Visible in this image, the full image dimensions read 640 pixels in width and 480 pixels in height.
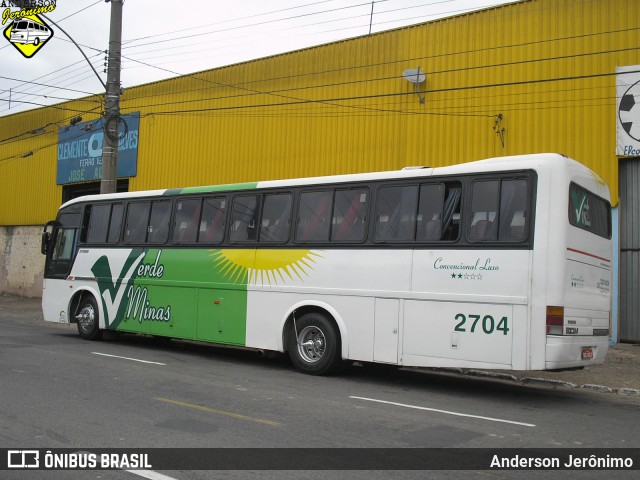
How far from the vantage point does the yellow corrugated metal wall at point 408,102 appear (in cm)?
1562

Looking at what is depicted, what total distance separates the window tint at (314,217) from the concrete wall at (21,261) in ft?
74.3

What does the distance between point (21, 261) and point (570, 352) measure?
29.3m

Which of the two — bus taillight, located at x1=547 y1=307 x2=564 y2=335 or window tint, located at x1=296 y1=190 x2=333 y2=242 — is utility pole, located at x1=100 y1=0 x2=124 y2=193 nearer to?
window tint, located at x1=296 y1=190 x2=333 y2=242

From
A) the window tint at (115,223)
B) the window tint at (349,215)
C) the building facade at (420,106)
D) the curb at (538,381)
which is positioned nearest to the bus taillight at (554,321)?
the curb at (538,381)

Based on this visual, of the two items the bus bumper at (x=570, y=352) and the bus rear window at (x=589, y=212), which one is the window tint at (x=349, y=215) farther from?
the bus bumper at (x=570, y=352)

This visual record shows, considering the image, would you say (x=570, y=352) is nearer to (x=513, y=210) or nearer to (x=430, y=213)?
(x=513, y=210)

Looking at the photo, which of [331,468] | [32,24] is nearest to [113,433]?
[331,468]

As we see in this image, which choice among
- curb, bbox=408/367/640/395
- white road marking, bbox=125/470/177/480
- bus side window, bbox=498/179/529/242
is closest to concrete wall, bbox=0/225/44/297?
curb, bbox=408/367/640/395

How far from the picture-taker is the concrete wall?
101ft

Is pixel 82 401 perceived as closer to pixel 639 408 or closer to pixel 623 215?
pixel 639 408

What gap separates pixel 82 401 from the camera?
801cm

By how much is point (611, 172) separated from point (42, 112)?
26582 millimetres

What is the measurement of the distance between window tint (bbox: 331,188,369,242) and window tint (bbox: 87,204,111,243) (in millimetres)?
6573

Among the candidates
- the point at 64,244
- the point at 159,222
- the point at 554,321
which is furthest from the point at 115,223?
the point at 554,321
